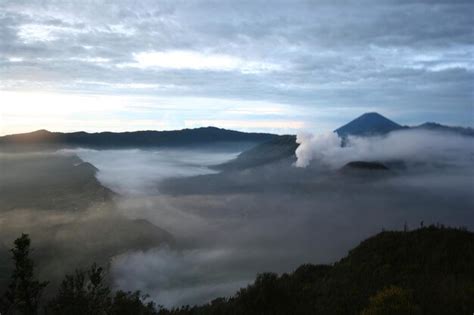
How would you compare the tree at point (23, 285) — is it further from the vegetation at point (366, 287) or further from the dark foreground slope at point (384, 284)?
the dark foreground slope at point (384, 284)

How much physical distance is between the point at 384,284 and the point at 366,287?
0.98 meters

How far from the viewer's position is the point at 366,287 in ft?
71.7

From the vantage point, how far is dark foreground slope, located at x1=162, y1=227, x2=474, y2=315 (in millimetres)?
18109

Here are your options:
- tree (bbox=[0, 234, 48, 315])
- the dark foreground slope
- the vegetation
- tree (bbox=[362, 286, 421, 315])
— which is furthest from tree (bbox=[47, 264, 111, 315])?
tree (bbox=[362, 286, 421, 315])

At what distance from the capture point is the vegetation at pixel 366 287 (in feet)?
60.3

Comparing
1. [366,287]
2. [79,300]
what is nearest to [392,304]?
[366,287]

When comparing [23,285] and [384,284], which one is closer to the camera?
[384,284]

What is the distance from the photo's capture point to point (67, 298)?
2988 cm

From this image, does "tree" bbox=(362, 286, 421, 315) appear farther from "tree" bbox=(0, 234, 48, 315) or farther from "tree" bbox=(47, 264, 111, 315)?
"tree" bbox=(0, 234, 48, 315)

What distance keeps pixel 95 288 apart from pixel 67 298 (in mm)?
3586

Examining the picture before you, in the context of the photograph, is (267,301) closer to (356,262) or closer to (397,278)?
(397,278)

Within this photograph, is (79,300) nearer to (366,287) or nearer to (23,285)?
(23,285)

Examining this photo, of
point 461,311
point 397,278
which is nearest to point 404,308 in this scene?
point 461,311

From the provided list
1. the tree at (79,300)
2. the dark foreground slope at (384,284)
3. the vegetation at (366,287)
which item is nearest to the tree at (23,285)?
the vegetation at (366,287)
